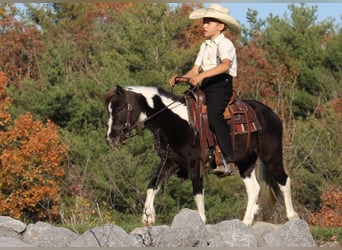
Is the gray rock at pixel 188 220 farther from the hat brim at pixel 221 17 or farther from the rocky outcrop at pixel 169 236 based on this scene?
the hat brim at pixel 221 17

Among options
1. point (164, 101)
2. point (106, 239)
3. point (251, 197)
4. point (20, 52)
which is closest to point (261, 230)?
point (251, 197)

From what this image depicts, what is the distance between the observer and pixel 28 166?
96.7ft

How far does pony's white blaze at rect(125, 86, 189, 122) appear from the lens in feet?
30.7

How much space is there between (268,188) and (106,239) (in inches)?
142

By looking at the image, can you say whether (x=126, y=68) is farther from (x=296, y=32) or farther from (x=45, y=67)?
(x=296, y=32)

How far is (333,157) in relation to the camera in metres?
23.8

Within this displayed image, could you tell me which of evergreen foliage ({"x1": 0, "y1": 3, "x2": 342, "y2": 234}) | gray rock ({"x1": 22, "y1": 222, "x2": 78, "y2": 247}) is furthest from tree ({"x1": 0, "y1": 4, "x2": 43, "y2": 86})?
gray rock ({"x1": 22, "y1": 222, "x2": 78, "y2": 247})

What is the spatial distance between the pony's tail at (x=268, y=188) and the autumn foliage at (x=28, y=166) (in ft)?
57.6

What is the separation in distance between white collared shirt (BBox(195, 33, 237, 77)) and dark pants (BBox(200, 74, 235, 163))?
142 mm

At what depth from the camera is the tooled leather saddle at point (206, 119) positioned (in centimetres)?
923

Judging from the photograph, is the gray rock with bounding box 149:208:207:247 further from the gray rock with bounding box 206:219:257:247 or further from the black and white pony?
the black and white pony

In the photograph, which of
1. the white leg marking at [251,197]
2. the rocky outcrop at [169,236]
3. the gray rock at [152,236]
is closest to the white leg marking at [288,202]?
the white leg marking at [251,197]

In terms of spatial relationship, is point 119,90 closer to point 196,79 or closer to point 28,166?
point 196,79

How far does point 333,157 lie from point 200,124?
15.3 meters
